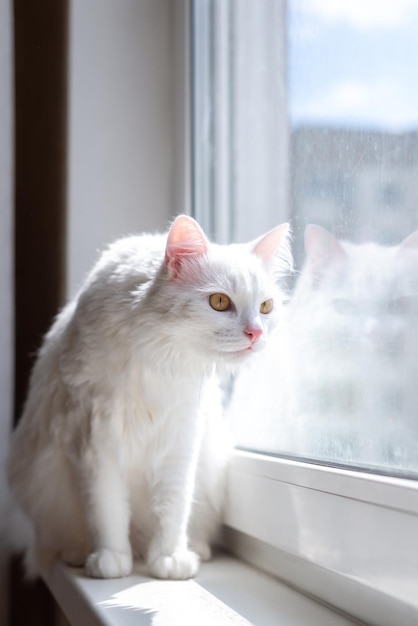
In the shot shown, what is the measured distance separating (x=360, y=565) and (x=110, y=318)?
468 millimetres

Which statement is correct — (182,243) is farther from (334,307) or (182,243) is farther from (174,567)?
(174,567)

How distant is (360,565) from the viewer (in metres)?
0.83

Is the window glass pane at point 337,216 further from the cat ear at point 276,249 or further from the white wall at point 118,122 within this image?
the white wall at point 118,122

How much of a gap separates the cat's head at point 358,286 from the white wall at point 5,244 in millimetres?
640

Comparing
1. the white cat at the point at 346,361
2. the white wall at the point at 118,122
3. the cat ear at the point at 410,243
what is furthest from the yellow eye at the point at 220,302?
the white wall at the point at 118,122

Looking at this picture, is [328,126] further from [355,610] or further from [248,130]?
[355,610]

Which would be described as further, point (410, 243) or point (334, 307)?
point (334, 307)

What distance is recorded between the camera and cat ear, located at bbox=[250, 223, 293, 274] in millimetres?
1045

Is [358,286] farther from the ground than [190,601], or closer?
farther from the ground

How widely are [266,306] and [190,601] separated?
40 centimetres

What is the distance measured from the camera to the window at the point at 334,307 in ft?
2.69

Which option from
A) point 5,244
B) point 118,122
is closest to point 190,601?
point 5,244

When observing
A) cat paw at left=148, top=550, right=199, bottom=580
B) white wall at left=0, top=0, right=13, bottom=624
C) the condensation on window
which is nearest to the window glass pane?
the condensation on window

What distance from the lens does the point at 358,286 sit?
974mm
